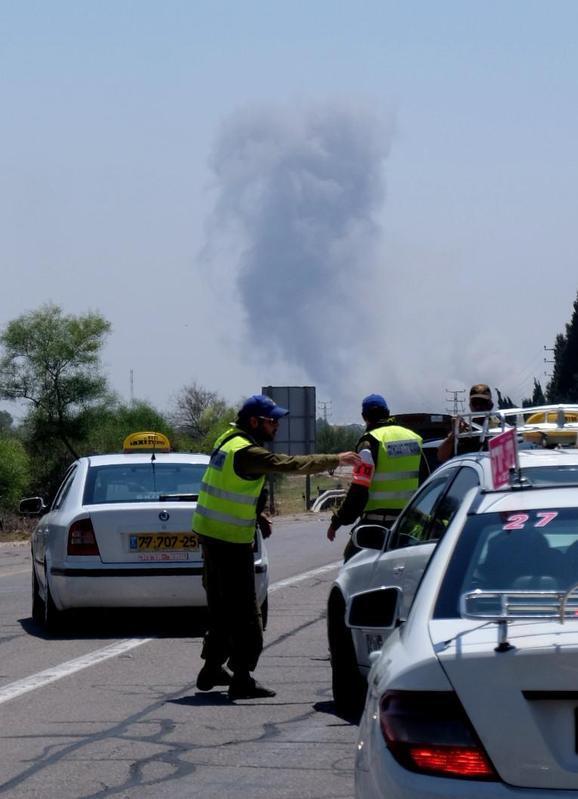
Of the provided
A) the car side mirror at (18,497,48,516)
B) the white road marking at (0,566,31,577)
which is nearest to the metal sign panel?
the white road marking at (0,566,31,577)

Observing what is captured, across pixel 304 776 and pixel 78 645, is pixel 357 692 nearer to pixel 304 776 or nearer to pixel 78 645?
pixel 304 776

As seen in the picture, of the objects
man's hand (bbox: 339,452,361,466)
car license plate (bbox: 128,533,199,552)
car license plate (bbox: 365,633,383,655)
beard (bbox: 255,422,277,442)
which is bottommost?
car license plate (bbox: 365,633,383,655)

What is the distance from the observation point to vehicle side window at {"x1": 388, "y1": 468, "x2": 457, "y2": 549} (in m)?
7.18

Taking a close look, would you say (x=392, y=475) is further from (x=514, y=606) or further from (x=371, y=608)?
(x=514, y=606)

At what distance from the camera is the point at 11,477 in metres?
52.6

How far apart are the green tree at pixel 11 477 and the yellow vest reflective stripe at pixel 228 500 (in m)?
42.7

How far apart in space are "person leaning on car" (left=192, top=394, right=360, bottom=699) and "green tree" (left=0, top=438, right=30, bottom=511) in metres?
42.7

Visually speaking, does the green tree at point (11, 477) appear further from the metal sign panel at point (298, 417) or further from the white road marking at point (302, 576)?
the white road marking at point (302, 576)

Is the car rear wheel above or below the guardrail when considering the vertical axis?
below

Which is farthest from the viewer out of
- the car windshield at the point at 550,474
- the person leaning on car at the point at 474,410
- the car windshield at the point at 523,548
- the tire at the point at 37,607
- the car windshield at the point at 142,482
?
the tire at the point at 37,607

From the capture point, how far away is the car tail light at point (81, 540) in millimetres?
11742

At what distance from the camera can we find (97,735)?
25.5ft

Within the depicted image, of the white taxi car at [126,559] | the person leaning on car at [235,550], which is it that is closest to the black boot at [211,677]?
the person leaning on car at [235,550]

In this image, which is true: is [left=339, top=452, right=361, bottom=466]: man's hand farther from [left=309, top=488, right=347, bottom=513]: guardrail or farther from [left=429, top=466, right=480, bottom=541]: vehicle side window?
[left=429, top=466, right=480, bottom=541]: vehicle side window
